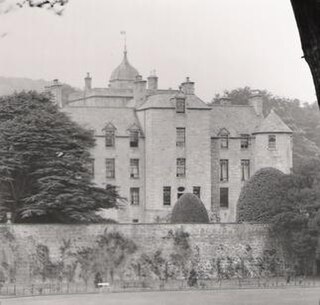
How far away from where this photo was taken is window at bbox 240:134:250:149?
59312 millimetres

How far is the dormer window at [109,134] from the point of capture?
56531mm

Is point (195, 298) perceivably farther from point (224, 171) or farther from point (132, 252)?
point (224, 171)

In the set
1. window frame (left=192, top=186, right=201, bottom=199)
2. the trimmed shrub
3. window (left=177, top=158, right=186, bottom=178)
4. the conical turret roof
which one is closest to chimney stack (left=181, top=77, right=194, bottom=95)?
window (left=177, top=158, right=186, bottom=178)

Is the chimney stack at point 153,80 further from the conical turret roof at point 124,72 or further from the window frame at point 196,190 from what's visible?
the conical turret roof at point 124,72

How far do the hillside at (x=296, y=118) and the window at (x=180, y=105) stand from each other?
22115 mm

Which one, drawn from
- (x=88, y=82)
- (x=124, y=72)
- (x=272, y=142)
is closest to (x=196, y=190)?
(x=272, y=142)

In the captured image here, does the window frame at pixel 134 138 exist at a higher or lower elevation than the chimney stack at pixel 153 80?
lower

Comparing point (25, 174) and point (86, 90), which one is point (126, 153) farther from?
point (86, 90)

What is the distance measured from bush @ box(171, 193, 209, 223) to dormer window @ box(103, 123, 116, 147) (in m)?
9.56

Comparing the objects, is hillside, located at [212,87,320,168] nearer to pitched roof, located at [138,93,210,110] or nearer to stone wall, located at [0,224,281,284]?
pitched roof, located at [138,93,210,110]

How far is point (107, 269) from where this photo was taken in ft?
137

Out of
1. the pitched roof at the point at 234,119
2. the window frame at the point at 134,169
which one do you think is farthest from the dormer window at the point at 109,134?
the pitched roof at the point at 234,119

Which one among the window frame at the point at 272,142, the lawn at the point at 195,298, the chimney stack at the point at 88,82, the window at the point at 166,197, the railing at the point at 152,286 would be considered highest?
the chimney stack at the point at 88,82

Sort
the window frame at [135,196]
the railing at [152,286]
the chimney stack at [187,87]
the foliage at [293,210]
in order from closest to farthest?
the railing at [152,286]
the foliage at [293,210]
the window frame at [135,196]
the chimney stack at [187,87]
